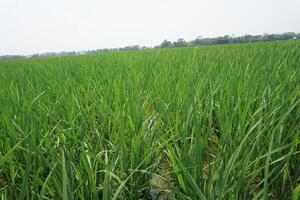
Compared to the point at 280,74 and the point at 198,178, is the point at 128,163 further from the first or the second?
the point at 280,74

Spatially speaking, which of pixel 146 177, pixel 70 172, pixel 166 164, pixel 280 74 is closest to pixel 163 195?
pixel 146 177

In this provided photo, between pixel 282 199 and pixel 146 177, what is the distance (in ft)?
1.38

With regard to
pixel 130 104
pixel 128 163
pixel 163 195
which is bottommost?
pixel 163 195

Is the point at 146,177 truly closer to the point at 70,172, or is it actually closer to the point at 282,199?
the point at 70,172

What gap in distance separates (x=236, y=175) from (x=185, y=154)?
15 centimetres

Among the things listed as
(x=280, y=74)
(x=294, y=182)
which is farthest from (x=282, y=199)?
(x=280, y=74)

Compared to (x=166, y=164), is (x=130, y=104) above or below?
above

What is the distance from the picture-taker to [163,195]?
87 centimetres

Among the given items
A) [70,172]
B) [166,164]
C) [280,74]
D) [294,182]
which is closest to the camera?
[70,172]

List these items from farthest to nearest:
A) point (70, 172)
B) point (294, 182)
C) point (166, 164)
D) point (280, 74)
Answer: point (280, 74)
point (166, 164)
point (294, 182)
point (70, 172)

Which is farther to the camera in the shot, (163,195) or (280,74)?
(280,74)

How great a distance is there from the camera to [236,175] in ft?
2.28

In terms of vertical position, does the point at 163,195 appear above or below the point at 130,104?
below

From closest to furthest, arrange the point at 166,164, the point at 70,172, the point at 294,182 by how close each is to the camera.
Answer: the point at 70,172, the point at 294,182, the point at 166,164
